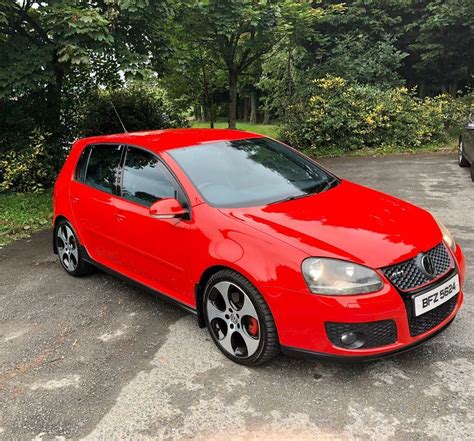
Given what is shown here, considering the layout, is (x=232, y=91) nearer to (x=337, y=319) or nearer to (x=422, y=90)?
(x=422, y=90)

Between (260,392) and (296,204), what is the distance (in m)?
1.32

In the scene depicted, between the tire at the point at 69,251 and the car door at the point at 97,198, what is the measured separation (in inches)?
9.6

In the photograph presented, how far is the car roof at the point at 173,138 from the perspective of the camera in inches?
157

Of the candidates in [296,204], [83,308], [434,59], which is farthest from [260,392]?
[434,59]

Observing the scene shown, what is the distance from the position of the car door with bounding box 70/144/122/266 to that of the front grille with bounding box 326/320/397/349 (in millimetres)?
2154

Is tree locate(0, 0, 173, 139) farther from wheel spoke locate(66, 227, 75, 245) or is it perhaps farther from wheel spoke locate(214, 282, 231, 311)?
wheel spoke locate(214, 282, 231, 311)

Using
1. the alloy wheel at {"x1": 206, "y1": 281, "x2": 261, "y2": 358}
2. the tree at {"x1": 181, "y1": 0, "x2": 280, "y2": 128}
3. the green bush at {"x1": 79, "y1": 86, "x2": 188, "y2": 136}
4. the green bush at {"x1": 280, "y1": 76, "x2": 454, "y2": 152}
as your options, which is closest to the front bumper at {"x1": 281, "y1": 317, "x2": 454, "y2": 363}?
the alloy wheel at {"x1": 206, "y1": 281, "x2": 261, "y2": 358}

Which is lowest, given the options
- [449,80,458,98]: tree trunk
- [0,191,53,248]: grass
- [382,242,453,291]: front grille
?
[0,191,53,248]: grass

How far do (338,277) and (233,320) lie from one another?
816 millimetres

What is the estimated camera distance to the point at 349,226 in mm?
3086

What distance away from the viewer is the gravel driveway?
2611 mm

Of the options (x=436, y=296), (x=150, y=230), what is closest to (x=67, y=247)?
(x=150, y=230)

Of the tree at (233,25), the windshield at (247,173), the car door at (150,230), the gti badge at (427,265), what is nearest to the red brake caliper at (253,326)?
the car door at (150,230)

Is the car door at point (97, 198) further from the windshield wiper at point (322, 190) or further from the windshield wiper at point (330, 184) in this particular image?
the windshield wiper at point (330, 184)
